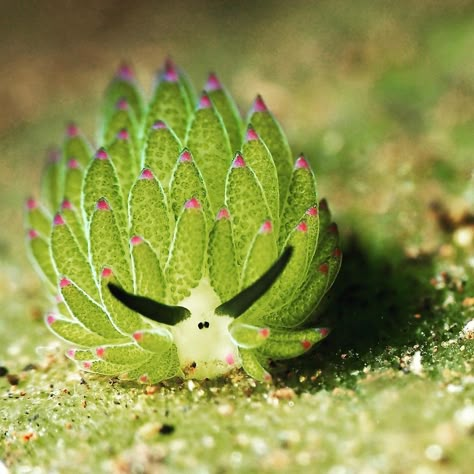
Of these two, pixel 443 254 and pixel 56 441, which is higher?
pixel 443 254

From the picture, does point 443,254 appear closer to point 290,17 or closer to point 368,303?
point 368,303

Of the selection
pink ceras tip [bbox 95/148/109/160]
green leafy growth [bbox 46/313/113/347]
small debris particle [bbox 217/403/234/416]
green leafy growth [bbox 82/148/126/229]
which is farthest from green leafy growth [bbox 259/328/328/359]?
pink ceras tip [bbox 95/148/109/160]

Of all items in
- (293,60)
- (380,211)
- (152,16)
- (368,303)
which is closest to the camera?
(368,303)

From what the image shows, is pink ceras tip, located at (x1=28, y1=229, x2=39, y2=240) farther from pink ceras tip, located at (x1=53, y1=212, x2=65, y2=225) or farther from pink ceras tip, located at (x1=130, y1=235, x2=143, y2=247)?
pink ceras tip, located at (x1=130, y1=235, x2=143, y2=247)

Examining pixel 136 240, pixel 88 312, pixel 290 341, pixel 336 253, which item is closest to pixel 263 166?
pixel 336 253

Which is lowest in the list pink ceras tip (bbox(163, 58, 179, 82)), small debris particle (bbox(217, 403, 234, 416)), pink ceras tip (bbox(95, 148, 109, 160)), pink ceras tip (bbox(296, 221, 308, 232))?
small debris particle (bbox(217, 403, 234, 416))

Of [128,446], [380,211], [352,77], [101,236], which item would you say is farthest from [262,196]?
[352,77]

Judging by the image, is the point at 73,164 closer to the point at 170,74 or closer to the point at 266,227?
the point at 170,74
